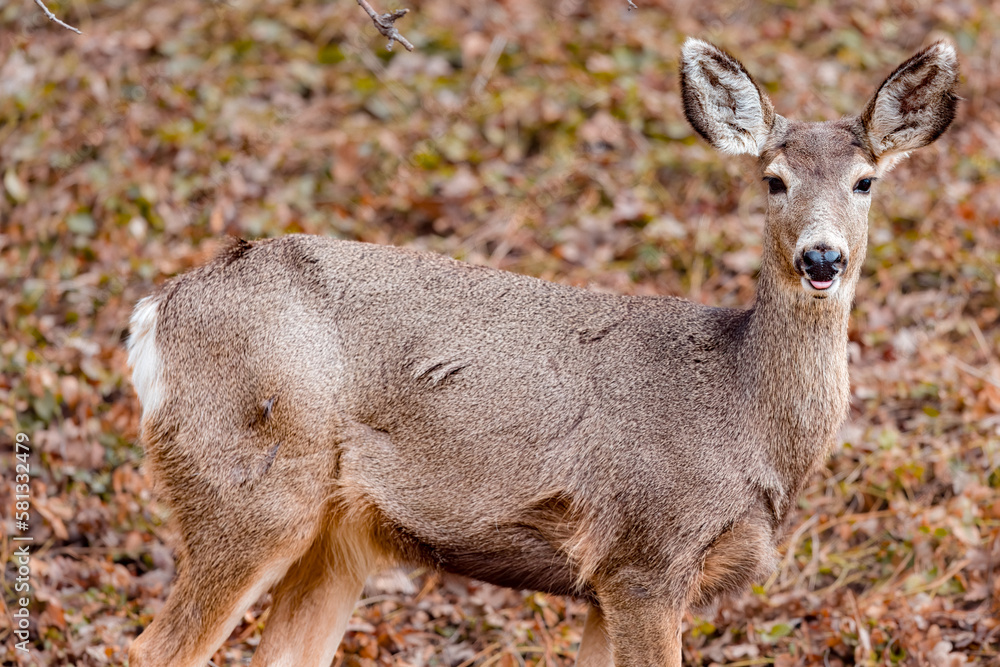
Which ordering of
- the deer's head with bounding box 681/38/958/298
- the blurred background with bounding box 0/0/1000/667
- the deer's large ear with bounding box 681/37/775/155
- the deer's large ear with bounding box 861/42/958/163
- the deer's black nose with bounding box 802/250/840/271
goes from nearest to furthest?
the deer's black nose with bounding box 802/250/840/271
the deer's head with bounding box 681/38/958/298
the deer's large ear with bounding box 861/42/958/163
the deer's large ear with bounding box 681/37/775/155
the blurred background with bounding box 0/0/1000/667

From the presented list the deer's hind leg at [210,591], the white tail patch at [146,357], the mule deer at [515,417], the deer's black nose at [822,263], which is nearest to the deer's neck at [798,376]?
the mule deer at [515,417]

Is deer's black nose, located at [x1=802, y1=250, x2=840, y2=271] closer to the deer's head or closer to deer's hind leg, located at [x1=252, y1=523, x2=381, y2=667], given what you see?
the deer's head

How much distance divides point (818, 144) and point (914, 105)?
0.49 meters

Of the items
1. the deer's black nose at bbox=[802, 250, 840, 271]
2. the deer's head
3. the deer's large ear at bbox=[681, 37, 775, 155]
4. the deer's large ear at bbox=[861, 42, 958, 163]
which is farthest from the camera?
the deer's large ear at bbox=[681, 37, 775, 155]

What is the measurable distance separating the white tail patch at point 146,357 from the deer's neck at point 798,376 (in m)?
2.47

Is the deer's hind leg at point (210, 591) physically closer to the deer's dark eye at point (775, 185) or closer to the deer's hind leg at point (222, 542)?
the deer's hind leg at point (222, 542)

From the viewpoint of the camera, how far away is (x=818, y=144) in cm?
470

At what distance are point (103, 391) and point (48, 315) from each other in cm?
105

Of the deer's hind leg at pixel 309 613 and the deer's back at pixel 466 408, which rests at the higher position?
the deer's back at pixel 466 408

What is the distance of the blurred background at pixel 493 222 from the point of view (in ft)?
19.6

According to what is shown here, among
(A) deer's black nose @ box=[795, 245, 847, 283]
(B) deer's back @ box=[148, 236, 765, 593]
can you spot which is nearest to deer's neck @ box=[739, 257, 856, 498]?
(B) deer's back @ box=[148, 236, 765, 593]

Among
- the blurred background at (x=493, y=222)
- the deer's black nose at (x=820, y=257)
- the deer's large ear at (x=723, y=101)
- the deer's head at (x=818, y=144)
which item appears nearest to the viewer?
the deer's black nose at (x=820, y=257)

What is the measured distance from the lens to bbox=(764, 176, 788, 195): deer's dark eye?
468 cm

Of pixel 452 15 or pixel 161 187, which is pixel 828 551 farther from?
pixel 452 15
